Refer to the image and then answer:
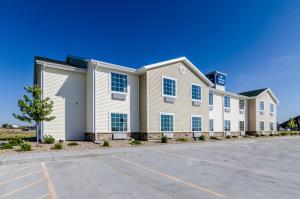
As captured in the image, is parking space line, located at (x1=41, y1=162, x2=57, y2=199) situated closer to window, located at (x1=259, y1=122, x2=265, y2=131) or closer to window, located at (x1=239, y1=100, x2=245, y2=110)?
window, located at (x1=239, y1=100, x2=245, y2=110)

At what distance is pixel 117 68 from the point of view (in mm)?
19391

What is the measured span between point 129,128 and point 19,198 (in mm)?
14973

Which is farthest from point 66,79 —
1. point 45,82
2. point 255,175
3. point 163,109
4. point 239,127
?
point 239,127

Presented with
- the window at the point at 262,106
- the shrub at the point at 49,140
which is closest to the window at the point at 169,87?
the shrub at the point at 49,140

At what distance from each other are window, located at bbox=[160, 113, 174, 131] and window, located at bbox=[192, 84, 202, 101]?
4.08 meters

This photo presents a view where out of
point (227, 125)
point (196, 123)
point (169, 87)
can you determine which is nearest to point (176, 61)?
point (169, 87)

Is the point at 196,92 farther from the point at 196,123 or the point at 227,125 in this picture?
the point at 227,125

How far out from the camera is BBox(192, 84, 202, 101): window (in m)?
24.2

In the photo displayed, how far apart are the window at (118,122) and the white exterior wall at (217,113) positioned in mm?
13503

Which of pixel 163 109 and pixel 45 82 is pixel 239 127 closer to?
pixel 163 109

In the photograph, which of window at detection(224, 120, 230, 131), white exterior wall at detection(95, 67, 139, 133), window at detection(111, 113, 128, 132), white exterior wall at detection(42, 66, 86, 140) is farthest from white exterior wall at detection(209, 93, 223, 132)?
white exterior wall at detection(42, 66, 86, 140)

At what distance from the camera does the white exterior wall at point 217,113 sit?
29250 millimetres

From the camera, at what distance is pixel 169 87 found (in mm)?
21859

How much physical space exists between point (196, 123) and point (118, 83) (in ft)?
32.3
